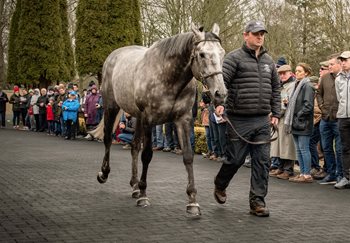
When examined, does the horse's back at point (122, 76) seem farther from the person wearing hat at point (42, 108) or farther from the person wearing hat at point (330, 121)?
the person wearing hat at point (42, 108)

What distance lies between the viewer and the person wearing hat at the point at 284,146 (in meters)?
11.2

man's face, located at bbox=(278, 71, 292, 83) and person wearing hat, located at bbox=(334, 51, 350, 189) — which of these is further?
man's face, located at bbox=(278, 71, 292, 83)

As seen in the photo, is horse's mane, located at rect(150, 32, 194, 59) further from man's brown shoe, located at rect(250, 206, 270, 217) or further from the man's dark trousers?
man's brown shoe, located at rect(250, 206, 270, 217)

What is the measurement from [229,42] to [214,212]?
933 inches

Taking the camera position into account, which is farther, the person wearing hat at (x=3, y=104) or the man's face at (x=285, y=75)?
the person wearing hat at (x=3, y=104)

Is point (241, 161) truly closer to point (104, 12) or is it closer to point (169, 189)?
point (169, 189)

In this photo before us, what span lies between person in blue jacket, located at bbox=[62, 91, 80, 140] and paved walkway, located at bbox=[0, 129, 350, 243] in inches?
335

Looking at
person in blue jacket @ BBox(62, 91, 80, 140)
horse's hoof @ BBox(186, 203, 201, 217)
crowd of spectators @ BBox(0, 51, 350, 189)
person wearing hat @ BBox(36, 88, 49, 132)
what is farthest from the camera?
person wearing hat @ BBox(36, 88, 49, 132)

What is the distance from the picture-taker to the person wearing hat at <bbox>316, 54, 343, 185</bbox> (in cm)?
1027

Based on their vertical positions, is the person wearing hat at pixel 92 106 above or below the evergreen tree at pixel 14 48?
below

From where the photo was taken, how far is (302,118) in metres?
10.5

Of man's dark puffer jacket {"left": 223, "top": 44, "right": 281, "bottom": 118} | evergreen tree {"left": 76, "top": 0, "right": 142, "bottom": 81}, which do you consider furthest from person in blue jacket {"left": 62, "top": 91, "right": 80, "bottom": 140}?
man's dark puffer jacket {"left": 223, "top": 44, "right": 281, "bottom": 118}

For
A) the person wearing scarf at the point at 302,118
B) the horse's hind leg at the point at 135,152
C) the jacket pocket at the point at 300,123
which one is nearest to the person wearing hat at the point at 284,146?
the person wearing scarf at the point at 302,118

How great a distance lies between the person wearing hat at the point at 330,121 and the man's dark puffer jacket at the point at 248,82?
307cm
